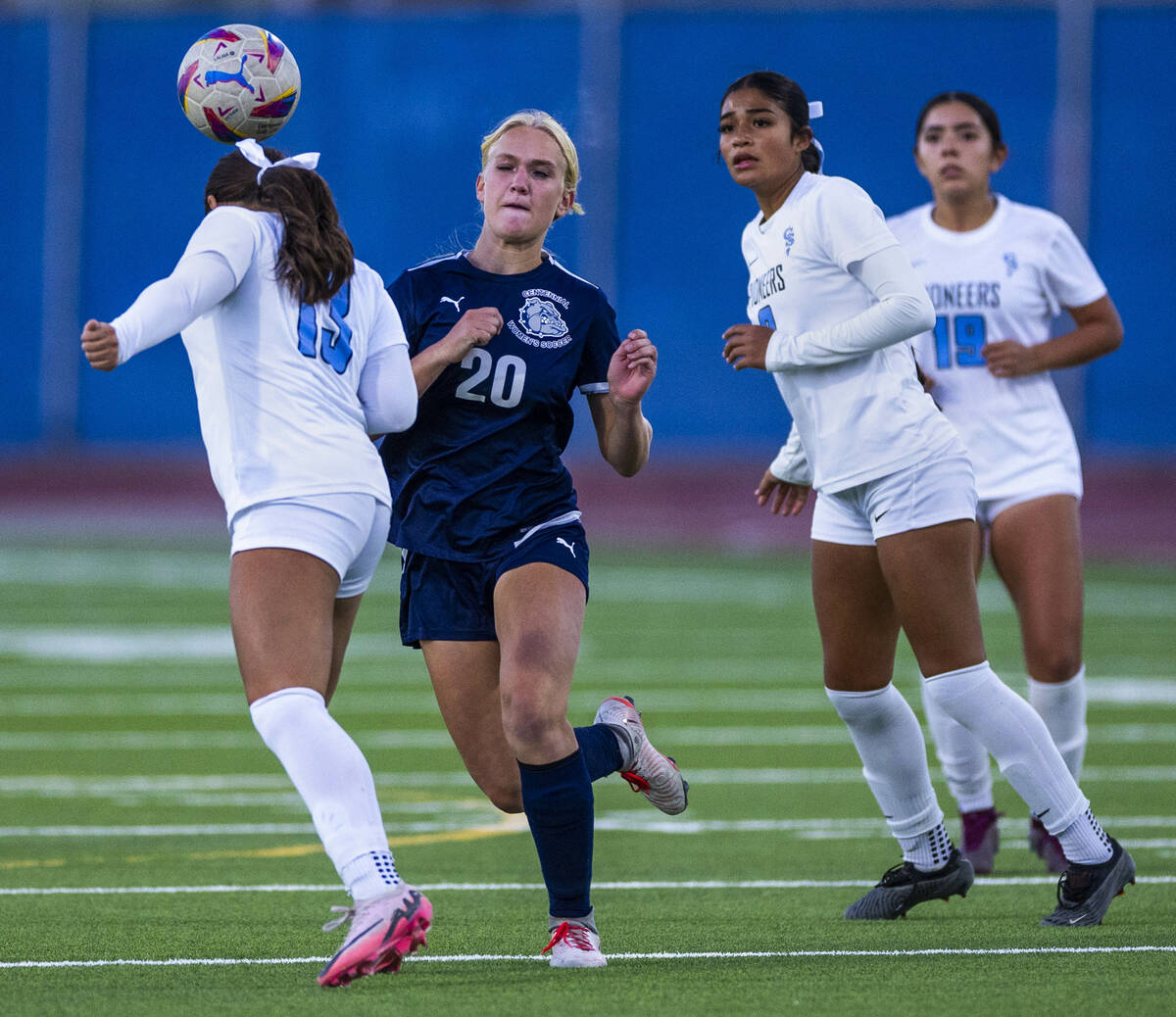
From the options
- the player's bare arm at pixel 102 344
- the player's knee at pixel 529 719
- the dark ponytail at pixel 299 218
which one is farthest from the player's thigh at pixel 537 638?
the player's bare arm at pixel 102 344

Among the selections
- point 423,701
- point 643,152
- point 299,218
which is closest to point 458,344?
point 299,218

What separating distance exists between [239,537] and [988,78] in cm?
2333

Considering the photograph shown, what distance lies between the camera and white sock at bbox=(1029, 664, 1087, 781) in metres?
6.97

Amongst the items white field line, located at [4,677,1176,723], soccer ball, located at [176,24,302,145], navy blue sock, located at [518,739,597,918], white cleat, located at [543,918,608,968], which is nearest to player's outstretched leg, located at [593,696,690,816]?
navy blue sock, located at [518,739,597,918]

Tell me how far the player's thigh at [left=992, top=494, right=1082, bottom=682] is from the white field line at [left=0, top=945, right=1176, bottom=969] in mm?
1686

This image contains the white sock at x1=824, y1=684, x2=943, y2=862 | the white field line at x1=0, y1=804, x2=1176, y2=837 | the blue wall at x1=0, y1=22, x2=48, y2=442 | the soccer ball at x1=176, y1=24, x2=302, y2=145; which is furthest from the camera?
the blue wall at x1=0, y1=22, x2=48, y2=442

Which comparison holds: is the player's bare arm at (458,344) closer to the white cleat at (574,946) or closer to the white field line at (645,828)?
the white cleat at (574,946)

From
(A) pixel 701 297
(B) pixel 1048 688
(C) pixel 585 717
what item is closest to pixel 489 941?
(B) pixel 1048 688

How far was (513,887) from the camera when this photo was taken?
671 cm

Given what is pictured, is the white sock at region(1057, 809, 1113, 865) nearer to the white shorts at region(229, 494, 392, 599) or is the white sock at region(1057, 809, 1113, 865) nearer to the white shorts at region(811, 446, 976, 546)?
the white shorts at region(811, 446, 976, 546)

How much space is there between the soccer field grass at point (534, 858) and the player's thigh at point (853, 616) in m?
0.71

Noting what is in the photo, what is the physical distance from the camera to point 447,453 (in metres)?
5.62

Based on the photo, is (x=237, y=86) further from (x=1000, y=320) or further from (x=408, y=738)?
(x=408, y=738)

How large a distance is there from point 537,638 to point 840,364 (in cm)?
123
